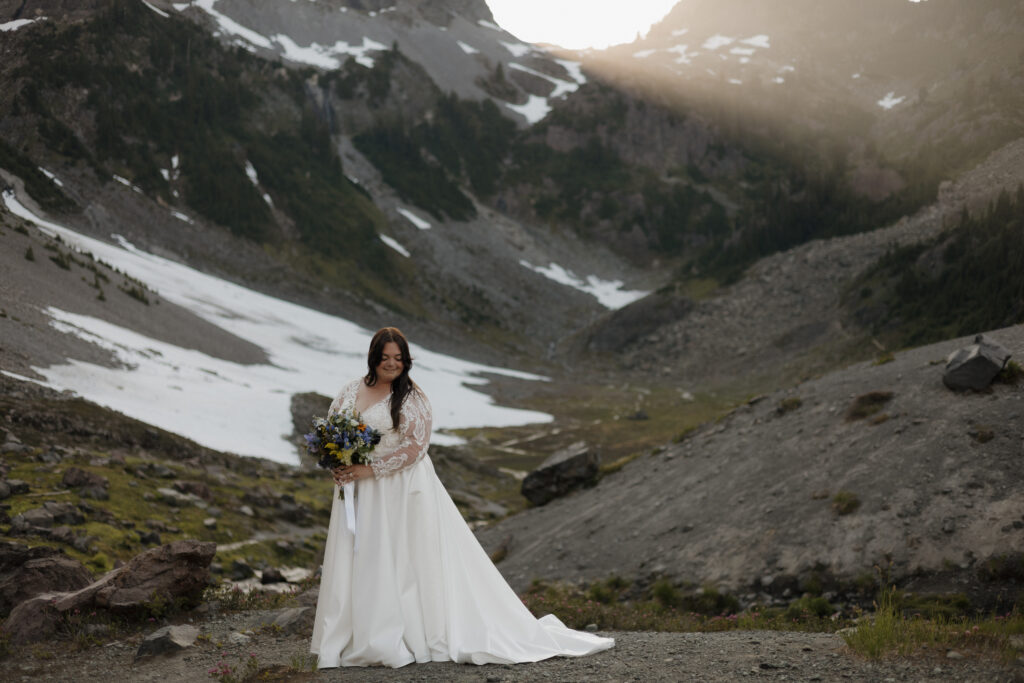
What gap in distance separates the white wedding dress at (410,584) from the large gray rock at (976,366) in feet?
40.8

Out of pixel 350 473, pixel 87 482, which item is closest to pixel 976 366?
pixel 350 473

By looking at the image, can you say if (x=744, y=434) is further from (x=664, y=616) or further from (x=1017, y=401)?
(x=664, y=616)

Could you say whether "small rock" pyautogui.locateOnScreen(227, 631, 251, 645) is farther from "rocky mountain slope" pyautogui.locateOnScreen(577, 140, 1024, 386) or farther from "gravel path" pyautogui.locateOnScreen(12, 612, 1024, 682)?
"rocky mountain slope" pyautogui.locateOnScreen(577, 140, 1024, 386)

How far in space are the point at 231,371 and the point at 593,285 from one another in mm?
109074

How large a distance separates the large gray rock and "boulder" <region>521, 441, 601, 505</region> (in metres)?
13.2

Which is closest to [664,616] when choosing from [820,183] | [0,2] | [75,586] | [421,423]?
[421,423]

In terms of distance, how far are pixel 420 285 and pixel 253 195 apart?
110 ft

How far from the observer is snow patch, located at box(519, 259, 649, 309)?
152 meters

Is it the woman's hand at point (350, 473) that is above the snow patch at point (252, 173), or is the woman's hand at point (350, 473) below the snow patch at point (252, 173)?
below

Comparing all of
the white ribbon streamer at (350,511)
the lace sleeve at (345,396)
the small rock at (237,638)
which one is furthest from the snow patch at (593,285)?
the white ribbon streamer at (350,511)

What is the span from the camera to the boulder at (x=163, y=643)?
11.0 m

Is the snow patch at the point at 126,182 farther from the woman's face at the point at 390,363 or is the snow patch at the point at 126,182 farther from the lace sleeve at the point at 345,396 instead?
the woman's face at the point at 390,363

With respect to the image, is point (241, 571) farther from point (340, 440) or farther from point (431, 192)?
point (431, 192)

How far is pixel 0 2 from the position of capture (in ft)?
281
